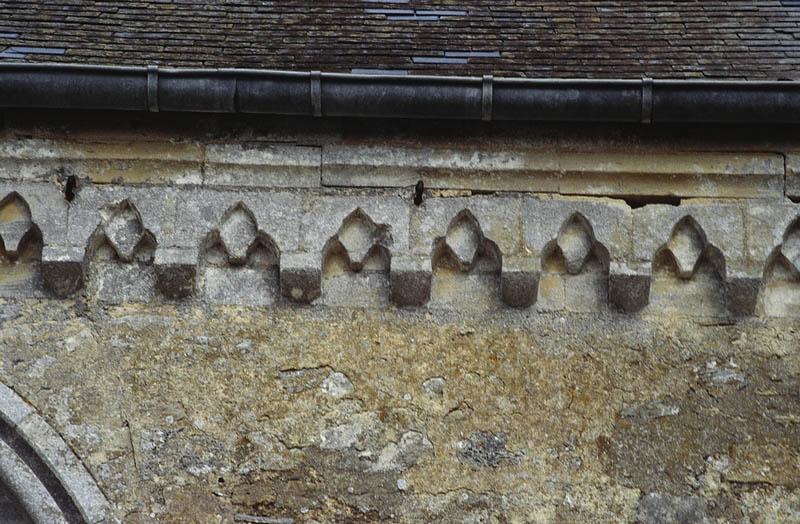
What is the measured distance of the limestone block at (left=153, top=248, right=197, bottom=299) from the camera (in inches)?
185

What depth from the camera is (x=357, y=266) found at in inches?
188

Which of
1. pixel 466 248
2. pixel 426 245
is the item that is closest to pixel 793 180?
pixel 466 248

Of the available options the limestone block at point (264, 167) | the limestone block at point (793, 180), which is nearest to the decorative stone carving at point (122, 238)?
the limestone block at point (264, 167)

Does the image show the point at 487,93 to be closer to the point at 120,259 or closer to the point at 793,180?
the point at 793,180

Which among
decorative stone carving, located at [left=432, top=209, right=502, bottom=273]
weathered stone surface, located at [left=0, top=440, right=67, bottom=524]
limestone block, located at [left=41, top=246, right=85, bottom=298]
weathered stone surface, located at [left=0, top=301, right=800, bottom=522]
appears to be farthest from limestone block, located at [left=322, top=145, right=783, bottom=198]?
weathered stone surface, located at [left=0, top=440, right=67, bottom=524]

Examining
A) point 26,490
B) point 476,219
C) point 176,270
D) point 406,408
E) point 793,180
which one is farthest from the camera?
point 793,180

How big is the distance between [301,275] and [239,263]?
10.2 inches

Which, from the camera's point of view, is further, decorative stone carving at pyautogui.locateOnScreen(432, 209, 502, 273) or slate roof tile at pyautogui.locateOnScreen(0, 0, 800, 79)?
slate roof tile at pyautogui.locateOnScreen(0, 0, 800, 79)

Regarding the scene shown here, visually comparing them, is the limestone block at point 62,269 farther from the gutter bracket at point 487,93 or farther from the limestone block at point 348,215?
the gutter bracket at point 487,93

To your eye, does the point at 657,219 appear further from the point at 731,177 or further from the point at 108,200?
the point at 108,200

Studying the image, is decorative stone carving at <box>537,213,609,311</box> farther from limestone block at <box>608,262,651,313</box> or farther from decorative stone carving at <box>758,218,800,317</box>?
decorative stone carving at <box>758,218,800,317</box>

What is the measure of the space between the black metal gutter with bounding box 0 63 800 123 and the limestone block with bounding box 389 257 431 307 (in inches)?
22.9

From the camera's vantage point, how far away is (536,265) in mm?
4715

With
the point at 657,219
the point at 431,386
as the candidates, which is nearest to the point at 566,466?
the point at 431,386
